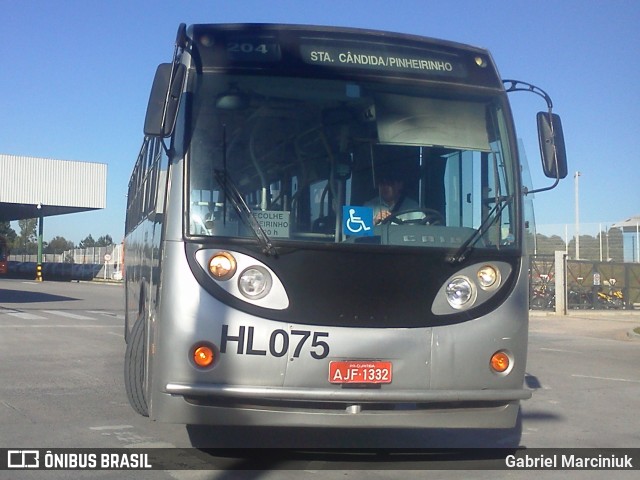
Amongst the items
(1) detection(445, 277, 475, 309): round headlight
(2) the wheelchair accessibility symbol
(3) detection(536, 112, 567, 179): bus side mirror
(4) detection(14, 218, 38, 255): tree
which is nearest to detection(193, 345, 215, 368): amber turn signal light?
(2) the wheelchair accessibility symbol

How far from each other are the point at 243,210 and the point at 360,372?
1.38 metres

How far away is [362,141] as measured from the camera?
6.21 m

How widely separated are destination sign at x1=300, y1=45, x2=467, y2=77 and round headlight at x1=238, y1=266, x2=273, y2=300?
166cm

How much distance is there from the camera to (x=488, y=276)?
6.20 m

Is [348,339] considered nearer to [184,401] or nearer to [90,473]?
[184,401]

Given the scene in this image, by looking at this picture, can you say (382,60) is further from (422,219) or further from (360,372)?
(360,372)

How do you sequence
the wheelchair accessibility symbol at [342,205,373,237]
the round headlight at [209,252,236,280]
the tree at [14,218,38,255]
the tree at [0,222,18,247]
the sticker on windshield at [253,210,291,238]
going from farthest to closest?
the tree at [14,218,38,255], the tree at [0,222,18,247], the wheelchair accessibility symbol at [342,205,373,237], the sticker on windshield at [253,210,291,238], the round headlight at [209,252,236,280]

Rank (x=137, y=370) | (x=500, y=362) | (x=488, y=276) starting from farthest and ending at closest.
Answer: (x=137, y=370)
(x=488, y=276)
(x=500, y=362)

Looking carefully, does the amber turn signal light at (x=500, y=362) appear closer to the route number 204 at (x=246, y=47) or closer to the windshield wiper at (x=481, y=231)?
the windshield wiper at (x=481, y=231)

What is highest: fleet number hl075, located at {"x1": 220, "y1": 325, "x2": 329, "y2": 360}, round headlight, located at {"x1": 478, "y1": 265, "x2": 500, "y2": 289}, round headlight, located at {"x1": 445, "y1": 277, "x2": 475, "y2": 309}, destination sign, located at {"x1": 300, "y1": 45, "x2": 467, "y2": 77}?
destination sign, located at {"x1": 300, "y1": 45, "x2": 467, "y2": 77}

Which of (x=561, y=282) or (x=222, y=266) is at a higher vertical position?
(x=222, y=266)

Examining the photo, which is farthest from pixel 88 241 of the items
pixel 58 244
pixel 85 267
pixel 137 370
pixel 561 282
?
pixel 137 370

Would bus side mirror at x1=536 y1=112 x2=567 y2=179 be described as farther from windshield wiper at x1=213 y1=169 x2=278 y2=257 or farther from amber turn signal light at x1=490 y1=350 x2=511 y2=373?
windshield wiper at x1=213 y1=169 x2=278 y2=257

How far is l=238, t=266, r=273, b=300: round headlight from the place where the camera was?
5699 mm
